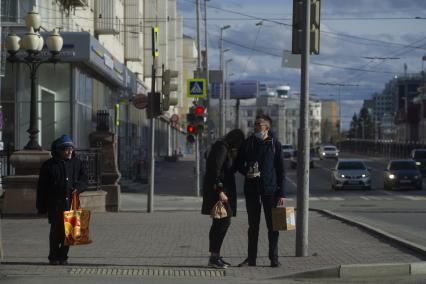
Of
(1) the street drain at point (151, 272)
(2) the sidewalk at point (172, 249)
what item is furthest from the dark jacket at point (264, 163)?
(1) the street drain at point (151, 272)

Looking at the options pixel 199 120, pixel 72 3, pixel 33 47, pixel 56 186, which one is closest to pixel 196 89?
pixel 199 120

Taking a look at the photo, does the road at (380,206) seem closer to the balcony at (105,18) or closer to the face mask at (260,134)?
the face mask at (260,134)

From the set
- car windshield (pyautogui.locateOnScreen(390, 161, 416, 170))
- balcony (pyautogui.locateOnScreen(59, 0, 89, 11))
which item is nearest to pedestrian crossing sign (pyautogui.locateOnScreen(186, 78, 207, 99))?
balcony (pyautogui.locateOnScreen(59, 0, 89, 11))

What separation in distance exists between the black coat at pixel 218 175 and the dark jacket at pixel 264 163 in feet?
0.71

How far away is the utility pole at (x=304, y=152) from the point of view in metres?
11.8

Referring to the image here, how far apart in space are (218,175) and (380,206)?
1756cm

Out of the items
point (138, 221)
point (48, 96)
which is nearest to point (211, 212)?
point (138, 221)

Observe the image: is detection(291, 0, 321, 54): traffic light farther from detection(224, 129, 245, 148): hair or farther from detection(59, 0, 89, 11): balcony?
detection(59, 0, 89, 11): balcony

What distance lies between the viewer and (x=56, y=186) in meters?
11.2

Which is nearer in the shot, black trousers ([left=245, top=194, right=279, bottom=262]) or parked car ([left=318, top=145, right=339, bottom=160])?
black trousers ([left=245, top=194, right=279, bottom=262])

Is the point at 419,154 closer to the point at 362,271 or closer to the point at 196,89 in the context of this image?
the point at 196,89

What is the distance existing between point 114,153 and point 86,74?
39.5ft

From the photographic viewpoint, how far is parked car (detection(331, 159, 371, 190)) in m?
39.4

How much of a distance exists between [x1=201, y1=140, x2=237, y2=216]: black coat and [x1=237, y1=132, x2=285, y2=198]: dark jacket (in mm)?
215
